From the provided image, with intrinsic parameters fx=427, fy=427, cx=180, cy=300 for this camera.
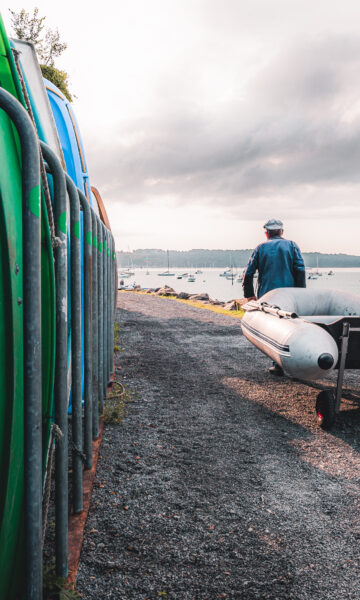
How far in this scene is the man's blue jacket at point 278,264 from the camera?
5.93 metres

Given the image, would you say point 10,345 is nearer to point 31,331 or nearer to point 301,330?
point 31,331

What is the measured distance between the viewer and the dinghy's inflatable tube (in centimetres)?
390

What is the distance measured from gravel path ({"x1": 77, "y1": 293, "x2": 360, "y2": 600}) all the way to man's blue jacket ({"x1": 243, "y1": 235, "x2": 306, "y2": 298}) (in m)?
1.61

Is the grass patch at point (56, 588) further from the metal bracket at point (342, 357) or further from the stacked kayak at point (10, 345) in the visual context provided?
the metal bracket at point (342, 357)

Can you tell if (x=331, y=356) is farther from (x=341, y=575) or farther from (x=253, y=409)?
(x=341, y=575)

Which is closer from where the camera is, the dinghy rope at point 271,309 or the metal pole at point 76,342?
the metal pole at point 76,342

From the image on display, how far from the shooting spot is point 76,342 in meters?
2.30

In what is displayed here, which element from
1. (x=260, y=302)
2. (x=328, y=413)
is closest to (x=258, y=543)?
(x=328, y=413)

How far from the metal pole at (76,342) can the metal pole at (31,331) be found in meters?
0.78

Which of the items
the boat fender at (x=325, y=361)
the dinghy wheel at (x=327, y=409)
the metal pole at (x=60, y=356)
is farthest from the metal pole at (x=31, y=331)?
the dinghy wheel at (x=327, y=409)

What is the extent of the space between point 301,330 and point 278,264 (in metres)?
2.09

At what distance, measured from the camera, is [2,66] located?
1.43m

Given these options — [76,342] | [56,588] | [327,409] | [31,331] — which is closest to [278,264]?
[327,409]

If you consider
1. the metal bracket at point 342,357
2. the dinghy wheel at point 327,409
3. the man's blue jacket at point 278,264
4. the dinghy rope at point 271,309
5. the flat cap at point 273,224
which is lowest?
the dinghy wheel at point 327,409
